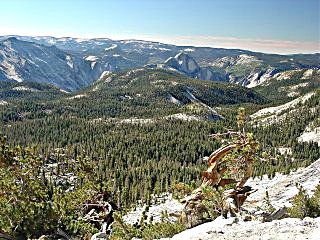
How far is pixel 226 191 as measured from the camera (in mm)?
31578

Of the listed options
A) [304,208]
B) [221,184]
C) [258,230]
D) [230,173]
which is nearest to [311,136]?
[304,208]

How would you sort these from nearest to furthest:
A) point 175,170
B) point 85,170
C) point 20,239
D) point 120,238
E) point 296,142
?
point 120,238, point 20,239, point 85,170, point 175,170, point 296,142

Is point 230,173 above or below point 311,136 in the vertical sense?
above

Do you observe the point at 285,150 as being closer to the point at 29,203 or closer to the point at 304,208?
the point at 304,208

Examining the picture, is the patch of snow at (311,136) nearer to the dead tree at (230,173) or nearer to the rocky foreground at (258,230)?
the dead tree at (230,173)

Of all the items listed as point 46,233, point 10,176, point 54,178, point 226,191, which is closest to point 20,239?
point 46,233

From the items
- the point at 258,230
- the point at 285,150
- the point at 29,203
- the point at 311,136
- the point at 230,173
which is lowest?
the point at 285,150

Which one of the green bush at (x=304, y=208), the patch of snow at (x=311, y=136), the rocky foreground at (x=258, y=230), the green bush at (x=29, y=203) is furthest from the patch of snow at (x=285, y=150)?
the rocky foreground at (x=258, y=230)

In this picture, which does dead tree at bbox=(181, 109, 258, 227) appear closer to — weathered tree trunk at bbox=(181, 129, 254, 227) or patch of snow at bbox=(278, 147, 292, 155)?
weathered tree trunk at bbox=(181, 129, 254, 227)

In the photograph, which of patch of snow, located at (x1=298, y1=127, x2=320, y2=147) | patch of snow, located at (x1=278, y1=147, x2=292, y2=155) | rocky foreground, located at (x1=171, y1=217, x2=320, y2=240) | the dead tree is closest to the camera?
rocky foreground, located at (x1=171, y1=217, x2=320, y2=240)

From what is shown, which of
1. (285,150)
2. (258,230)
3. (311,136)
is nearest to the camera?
(258,230)

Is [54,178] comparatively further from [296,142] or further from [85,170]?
[296,142]

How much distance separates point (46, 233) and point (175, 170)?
105126 millimetres

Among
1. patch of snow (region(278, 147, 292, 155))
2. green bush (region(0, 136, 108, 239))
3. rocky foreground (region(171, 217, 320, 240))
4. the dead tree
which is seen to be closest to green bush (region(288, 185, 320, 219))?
the dead tree
